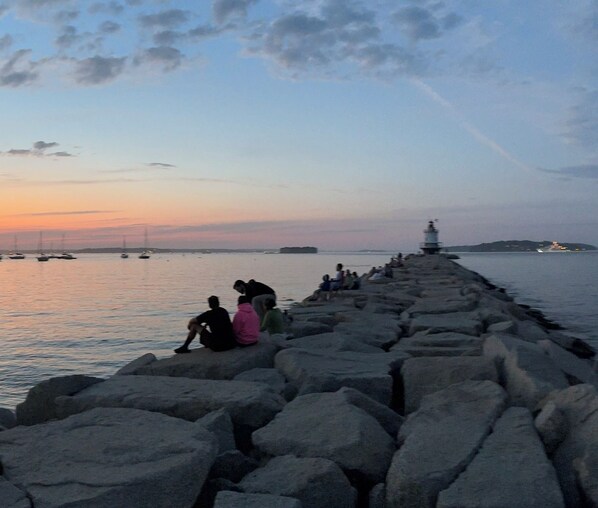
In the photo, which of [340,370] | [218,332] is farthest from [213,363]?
[340,370]

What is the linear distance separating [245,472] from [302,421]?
546 mm

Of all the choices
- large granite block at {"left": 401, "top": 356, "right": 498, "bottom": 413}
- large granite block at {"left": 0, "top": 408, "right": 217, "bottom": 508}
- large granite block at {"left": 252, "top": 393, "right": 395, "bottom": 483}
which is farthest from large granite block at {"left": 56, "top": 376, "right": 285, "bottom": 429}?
large granite block at {"left": 401, "top": 356, "right": 498, "bottom": 413}

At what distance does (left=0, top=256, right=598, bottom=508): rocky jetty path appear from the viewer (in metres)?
3.03

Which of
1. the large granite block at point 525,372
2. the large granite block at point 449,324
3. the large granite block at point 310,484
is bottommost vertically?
the large granite block at point 310,484

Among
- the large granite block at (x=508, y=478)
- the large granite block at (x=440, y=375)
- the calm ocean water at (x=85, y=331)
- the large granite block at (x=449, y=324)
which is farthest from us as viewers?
the calm ocean water at (x=85, y=331)

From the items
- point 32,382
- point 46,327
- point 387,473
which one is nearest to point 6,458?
point 387,473

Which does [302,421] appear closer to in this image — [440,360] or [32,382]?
[440,360]

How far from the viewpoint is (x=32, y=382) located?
10695 mm

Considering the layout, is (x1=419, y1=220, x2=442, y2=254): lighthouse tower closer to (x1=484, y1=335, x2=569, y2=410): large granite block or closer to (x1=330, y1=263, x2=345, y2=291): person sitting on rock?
(x1=330, y1=263, x2=345, y2=291): person sitting on rock

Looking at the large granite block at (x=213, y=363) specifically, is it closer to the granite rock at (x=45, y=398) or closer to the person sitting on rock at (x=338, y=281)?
the granite rock at (x=45, y=398)

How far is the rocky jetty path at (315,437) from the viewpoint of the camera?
3025 mm

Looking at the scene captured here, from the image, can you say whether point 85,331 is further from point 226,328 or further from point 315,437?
point 315,437

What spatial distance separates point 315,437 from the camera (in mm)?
3723

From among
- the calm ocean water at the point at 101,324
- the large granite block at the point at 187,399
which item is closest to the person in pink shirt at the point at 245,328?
the large granite block at the point at 187,399
